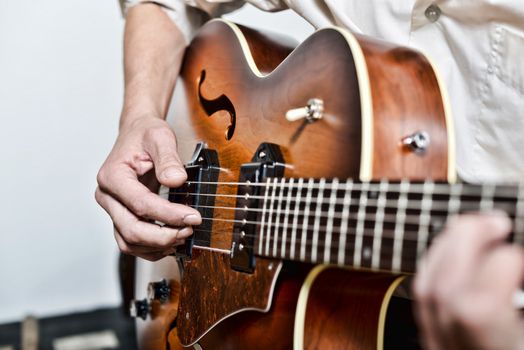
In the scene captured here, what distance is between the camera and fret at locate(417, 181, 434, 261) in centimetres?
46

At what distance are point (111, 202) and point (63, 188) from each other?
4.89 feet

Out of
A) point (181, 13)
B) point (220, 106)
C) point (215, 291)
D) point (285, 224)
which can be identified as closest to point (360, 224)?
point (285, 224)

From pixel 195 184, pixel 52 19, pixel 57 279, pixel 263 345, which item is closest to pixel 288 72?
pixel 195 184

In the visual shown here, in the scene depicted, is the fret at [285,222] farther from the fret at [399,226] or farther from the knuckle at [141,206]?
the knuckle at [141,206]

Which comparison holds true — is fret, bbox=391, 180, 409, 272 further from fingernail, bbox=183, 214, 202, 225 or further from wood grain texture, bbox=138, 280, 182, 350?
wood grain texture, bbox=138, 280, 182, 350

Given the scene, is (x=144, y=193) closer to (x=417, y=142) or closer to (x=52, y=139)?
(x=417, y=142)

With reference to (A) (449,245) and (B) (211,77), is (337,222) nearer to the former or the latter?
(A) (449,245)

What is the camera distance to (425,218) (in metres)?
0.46

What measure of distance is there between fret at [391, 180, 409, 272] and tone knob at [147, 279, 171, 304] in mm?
542

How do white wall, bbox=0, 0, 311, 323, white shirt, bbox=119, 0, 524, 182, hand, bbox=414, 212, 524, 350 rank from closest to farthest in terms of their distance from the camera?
1. hand, bbox=414, 212, 524, 350
2. white shirt, bbox=119, 0, 524, 182
3. white wall, bbox=0, 0, 311, 323

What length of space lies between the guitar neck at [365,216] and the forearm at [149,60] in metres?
0.48

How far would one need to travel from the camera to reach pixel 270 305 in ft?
2.14

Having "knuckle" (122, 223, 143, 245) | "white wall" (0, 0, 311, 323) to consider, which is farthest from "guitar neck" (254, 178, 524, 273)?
"white wall" (0, 0, 311, 323)

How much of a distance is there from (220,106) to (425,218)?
47 centimetres
